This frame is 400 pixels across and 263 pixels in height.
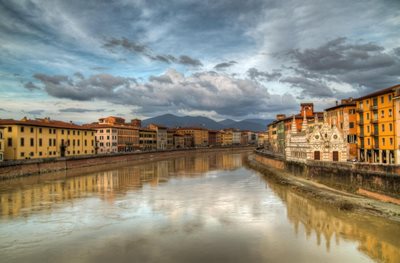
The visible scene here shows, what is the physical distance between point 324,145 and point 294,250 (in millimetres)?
32464

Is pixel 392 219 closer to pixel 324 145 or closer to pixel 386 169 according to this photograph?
pixel 386 169

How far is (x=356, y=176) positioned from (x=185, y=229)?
1997cm

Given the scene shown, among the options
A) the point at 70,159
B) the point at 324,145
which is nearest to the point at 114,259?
the point at 324,145

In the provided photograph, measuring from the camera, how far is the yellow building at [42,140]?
190 feet

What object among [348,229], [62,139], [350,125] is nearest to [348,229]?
[348,229]

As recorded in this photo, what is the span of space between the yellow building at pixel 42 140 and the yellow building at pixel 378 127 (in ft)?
178

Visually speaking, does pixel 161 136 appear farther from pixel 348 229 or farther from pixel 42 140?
pixel 348 229

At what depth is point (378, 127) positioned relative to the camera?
145ft

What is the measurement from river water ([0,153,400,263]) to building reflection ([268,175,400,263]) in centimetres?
6

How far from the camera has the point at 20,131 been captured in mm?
58750

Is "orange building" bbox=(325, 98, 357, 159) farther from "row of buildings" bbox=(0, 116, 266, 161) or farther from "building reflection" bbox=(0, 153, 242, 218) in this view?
"row of buildings" bbox=(0, 116, 266, 161)

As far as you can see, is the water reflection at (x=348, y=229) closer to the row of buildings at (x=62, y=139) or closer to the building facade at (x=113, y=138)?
the row of buildings at (x=62, y=139)

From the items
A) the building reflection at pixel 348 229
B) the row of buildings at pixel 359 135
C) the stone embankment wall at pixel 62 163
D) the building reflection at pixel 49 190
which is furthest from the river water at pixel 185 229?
the stone embankment wall at pixel 62 163

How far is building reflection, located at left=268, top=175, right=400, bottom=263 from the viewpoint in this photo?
19.6 m
